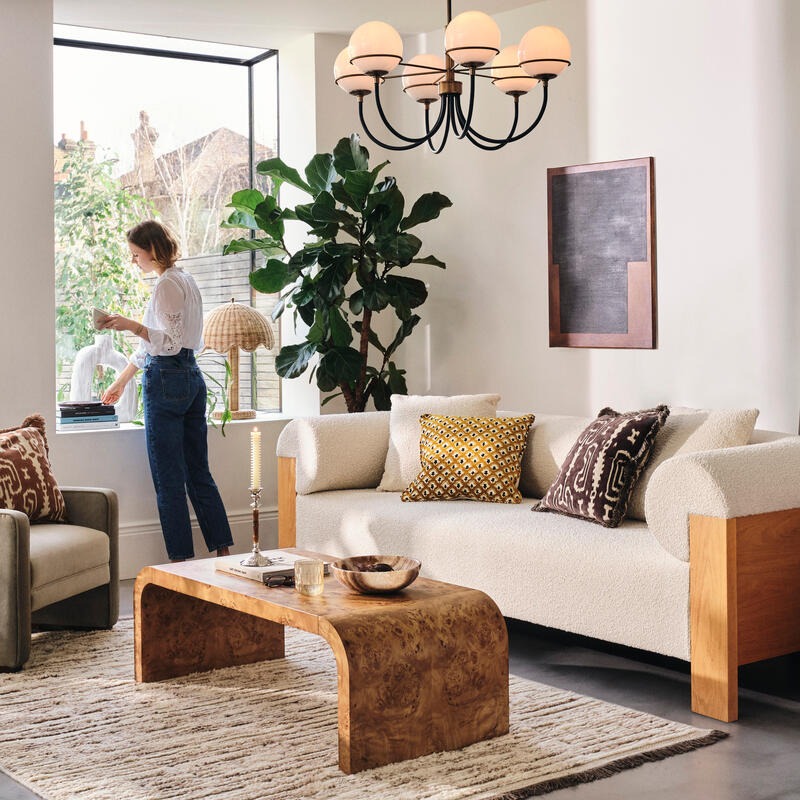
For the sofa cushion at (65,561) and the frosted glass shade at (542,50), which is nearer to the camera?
the frosted glass shade at (542,50)

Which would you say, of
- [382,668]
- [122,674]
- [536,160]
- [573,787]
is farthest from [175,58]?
[573,787]

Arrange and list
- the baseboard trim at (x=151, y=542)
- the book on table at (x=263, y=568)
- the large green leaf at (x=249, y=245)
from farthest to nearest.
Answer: the large green leaf at (x=249, y=245), the baseboard trim at (x=151, y=542), the book on table at (x=263, y=568)

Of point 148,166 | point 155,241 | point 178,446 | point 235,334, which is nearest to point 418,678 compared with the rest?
point 178,446

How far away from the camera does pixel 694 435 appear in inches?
146

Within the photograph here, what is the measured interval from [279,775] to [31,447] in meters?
1.87

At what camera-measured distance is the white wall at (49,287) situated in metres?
4.80

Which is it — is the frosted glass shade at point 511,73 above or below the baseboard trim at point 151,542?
above

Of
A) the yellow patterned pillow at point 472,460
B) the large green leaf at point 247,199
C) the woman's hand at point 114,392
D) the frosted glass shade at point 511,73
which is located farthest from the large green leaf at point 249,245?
the frosted glass shade at point 511,73

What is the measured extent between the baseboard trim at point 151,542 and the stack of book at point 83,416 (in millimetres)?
502

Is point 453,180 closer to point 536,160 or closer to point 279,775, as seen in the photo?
point 536,160

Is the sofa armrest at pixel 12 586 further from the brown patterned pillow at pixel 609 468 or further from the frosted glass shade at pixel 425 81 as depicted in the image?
the frosted glass shade at pixel 425 81

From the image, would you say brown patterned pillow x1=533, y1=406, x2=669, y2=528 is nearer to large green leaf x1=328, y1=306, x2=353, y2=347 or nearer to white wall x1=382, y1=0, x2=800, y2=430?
white wall x1=382, y1=0, x2=800, y2=430

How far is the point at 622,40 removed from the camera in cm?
473

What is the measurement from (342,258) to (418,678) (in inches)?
105
